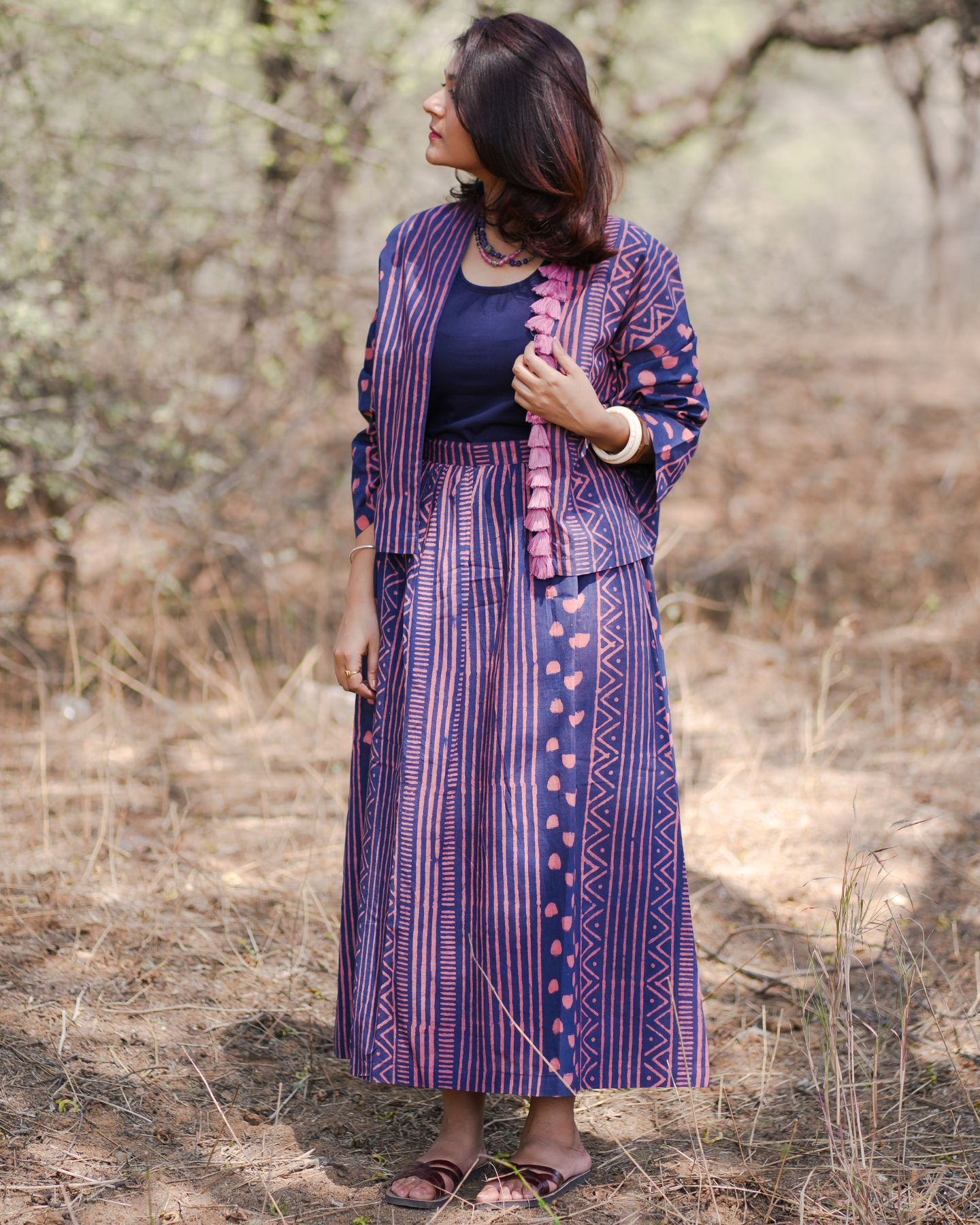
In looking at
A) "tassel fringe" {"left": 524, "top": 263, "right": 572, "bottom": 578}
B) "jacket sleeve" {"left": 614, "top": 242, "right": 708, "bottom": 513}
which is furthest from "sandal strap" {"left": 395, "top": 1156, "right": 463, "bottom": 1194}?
"jacket sleeve" {"left": 614, "top": 242, "right": 708, "bottom": 513}

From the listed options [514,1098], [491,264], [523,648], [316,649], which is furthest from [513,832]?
[316,649]

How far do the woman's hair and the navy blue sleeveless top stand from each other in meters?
0.10

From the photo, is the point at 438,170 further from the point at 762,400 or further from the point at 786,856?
the point at 762,400

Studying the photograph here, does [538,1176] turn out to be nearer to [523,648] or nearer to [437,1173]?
[437,1173]

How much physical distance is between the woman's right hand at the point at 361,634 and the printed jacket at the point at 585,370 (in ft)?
0.20

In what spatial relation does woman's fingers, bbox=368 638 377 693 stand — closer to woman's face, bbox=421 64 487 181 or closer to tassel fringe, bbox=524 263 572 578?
tassel fringe, bbox=524 263 572 578

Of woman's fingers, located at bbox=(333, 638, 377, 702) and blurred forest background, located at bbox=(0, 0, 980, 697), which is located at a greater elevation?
blurred forest background, located at bbox=(0, 0, 980, 697)

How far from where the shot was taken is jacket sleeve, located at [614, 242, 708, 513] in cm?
181

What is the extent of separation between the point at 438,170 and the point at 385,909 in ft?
12.7

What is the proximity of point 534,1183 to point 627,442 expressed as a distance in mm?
1157

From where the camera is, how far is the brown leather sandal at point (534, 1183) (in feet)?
5.90

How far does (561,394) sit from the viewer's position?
168cm

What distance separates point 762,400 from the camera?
8203 mm

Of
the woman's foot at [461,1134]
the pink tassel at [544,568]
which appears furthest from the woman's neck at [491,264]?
the woman's foot at [461,1134]
